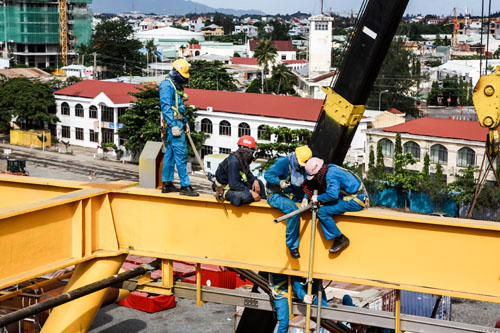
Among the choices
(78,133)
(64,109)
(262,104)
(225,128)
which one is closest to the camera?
(225,128)

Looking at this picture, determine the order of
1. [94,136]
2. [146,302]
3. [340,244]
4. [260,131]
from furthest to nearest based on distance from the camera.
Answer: [94,136] < [260,131] < [146,302] < [340,244]

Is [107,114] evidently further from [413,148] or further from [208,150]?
[413,148]

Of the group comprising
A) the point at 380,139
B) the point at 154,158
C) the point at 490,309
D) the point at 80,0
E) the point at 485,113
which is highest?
the point at 80,0

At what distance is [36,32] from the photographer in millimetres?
130875

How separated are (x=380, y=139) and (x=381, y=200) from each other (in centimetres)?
488

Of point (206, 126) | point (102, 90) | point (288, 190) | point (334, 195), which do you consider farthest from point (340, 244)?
point (102, 90)

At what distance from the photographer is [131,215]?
10.4m

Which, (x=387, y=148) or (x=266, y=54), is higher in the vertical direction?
(x=266, y=54)

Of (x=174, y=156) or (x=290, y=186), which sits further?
(x=174, y=156)

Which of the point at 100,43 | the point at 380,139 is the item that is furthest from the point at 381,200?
the point at 100,43

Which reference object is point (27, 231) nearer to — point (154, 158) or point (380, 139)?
point (154, 158)

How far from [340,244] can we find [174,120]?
140 inches

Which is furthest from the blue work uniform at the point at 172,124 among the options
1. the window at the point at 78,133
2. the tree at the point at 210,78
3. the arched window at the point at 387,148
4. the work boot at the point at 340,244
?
the tree at the point at 210,78

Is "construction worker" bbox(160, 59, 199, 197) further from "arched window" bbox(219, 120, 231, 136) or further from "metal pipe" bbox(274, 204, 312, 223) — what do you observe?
"arched window" bbox(219, 120, 231, 136)
